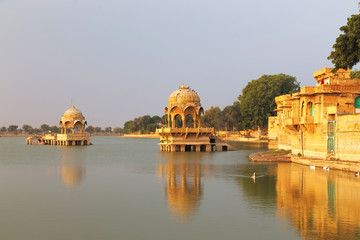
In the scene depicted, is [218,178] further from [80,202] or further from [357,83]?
[357,83]

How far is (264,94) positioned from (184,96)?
37872mm

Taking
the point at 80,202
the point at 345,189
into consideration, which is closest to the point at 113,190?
the point at 80,202

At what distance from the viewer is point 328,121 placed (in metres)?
35.6

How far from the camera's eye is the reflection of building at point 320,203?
651 inches

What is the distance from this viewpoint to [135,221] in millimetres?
18359

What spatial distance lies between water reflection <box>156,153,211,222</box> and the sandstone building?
9.05 metres

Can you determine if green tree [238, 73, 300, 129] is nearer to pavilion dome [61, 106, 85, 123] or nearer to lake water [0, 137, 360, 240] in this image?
pavilion dome [61, 106, 85, 123]

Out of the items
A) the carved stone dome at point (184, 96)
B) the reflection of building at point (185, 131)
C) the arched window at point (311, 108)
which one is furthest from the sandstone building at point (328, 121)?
the carved stone dome at point (184, 96)

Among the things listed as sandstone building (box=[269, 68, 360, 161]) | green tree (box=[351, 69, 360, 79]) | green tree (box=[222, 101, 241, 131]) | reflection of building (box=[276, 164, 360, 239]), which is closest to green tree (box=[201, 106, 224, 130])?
green tree (box=[222, 101, 241, 131])

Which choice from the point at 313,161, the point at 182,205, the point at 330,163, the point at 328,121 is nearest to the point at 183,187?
the point at 182,205

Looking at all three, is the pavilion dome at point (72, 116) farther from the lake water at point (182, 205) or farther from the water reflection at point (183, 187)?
the lake water at point (182, 205)

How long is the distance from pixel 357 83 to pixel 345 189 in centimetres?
1632

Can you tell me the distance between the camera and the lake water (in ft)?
54.7

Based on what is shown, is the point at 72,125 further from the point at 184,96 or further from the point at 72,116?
the point at 184,96
